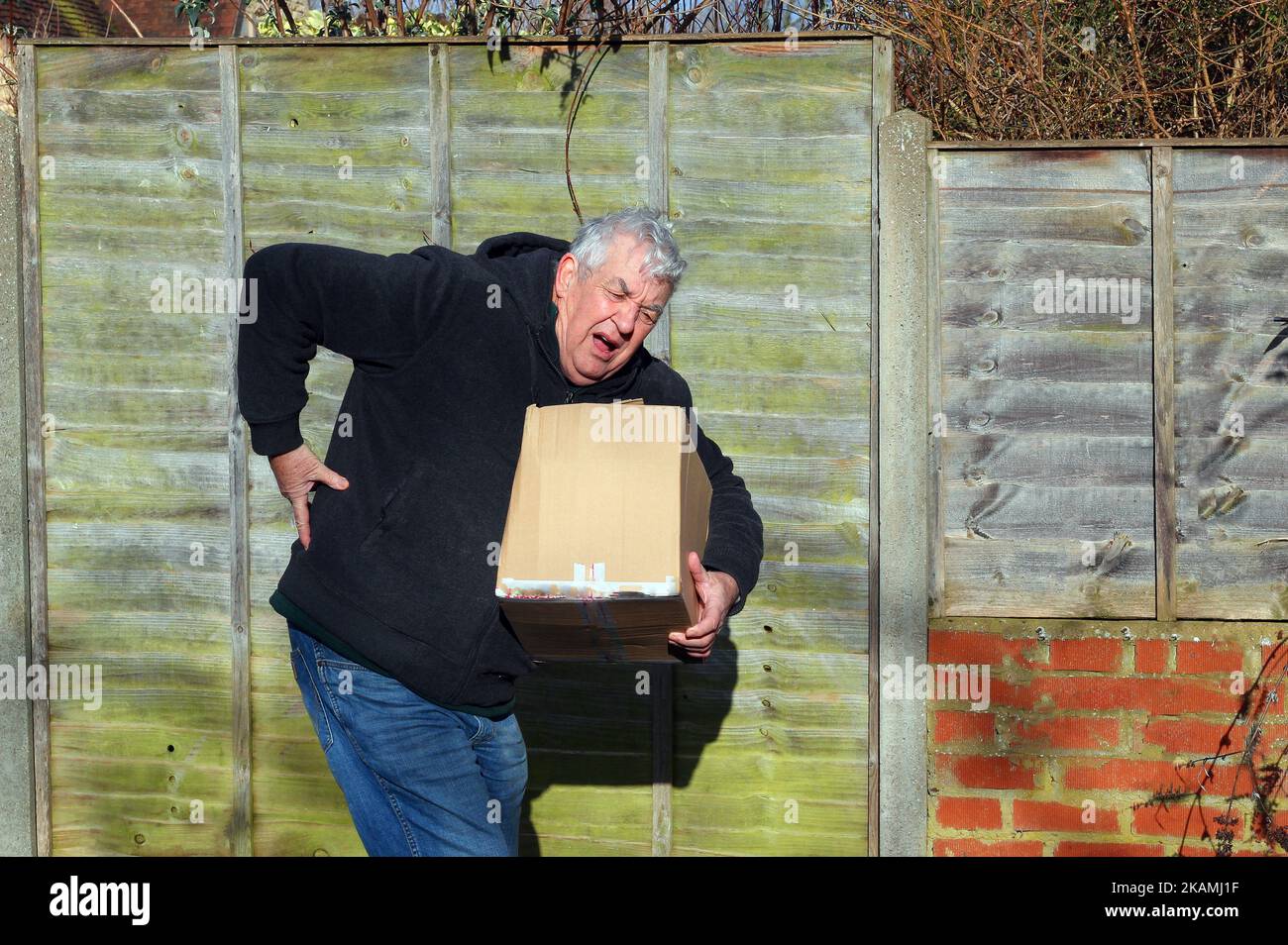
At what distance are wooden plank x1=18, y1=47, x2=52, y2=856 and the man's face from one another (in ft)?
8.01

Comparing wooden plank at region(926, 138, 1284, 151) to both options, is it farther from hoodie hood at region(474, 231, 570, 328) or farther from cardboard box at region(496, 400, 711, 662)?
cardboard box at region(496, 400, 711, 662)

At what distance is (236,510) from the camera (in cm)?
422

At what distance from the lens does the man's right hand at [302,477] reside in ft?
9.04

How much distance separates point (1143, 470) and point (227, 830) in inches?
137

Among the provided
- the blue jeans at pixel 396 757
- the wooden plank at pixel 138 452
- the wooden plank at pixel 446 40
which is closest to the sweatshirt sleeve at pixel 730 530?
the blue jeans at pixel 396 757

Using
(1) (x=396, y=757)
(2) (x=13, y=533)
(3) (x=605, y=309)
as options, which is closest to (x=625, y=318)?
(3) (x=605, y=309)

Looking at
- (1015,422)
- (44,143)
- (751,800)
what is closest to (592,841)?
(751,800)

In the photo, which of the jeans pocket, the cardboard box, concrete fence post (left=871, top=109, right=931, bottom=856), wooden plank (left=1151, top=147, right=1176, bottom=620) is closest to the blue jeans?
the jeans pocket

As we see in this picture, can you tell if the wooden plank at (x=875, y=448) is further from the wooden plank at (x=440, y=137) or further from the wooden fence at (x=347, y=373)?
the wooden plank at (x=440, y=137)

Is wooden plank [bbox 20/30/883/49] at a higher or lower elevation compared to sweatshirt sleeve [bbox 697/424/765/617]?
higher

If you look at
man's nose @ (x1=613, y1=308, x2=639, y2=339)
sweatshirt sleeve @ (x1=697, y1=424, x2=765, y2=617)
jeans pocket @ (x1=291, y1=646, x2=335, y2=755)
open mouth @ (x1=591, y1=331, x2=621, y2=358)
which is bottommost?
jeans pocket @ (x1=291, y1=646, x2=335, y2=755)

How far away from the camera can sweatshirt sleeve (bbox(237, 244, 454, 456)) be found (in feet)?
8.47

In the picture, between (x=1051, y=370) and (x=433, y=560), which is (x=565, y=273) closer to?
(x=433, y=560)

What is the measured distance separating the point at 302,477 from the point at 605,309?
32.3 inches
